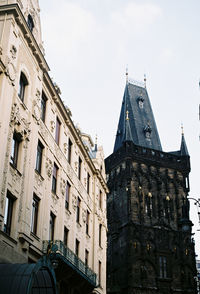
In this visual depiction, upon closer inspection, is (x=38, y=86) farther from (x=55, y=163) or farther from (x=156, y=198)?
(x=156, y=198)

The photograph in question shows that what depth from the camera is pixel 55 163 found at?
2808 cm

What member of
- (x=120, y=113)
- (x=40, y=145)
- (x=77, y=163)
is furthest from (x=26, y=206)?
(x=120, y=113)

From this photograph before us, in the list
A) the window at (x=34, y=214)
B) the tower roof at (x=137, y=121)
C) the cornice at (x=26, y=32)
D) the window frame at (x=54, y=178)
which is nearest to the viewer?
the cornice at (x=26, y=32)

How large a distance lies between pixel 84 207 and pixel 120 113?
5648cm

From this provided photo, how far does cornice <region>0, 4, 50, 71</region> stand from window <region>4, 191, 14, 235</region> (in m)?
8.98

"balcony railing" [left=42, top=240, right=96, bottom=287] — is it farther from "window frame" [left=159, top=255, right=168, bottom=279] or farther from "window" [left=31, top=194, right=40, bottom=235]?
"window frame" [left=159, top=255, right=168, bottom=279]

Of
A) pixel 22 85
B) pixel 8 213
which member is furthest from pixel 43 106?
pixel 8 213

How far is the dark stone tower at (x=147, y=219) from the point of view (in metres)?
65.2

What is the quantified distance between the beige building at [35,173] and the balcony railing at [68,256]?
0.05 meters

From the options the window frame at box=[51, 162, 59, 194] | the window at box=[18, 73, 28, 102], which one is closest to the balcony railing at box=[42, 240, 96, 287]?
the window frame at box=[51, 162, 59, 194]

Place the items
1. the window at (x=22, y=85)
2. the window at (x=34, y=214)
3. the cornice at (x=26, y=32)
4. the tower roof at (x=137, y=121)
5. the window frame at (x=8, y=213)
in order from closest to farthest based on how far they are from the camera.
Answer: the window frame at (x=8, y=213) → the cornice at (x=26, y=32) → the window at (x=34, y=214) → the window at (x=22, y=85) → the tower roof at (x=137, y=121)

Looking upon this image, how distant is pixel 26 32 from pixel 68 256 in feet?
40.9

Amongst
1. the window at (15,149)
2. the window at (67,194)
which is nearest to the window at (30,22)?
the window at (15,149)

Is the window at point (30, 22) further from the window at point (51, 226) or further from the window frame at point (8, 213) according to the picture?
the window at point (51, 226)
